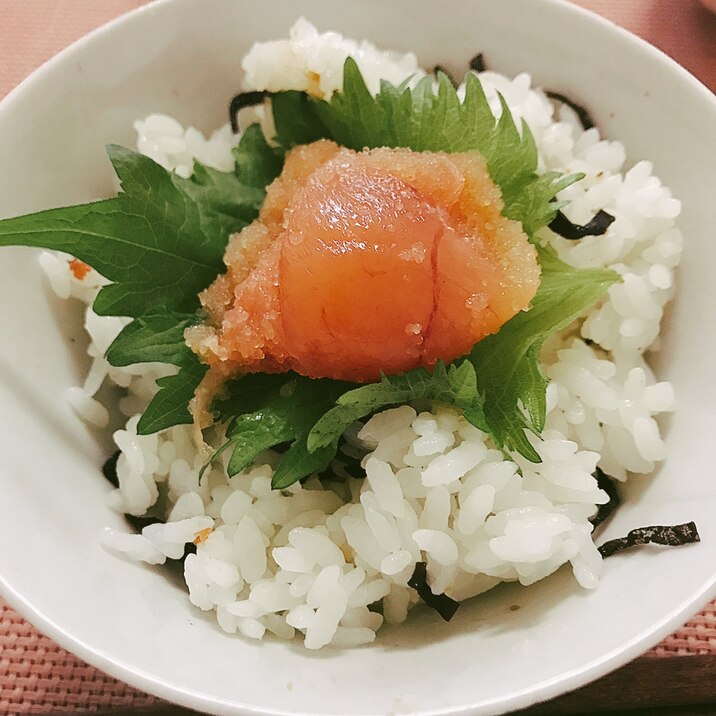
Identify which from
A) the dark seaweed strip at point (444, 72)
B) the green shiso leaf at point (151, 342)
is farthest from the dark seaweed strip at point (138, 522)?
the dark seaweed strip at point (444, 72)

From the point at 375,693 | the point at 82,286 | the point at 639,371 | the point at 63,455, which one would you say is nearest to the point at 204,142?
the point at 82,286

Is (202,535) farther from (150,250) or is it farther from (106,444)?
(150,250)

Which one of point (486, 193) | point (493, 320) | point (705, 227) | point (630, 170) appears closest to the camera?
point (493, 320)

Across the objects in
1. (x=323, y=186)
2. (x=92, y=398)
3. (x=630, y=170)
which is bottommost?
(x=92, y=398)

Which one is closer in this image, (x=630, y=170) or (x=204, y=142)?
(x=630, y=170)

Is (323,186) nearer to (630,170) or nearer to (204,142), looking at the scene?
(204,142)

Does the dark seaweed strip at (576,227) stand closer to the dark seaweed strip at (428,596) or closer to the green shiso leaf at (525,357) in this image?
the green shiso leaf at (525,357)
